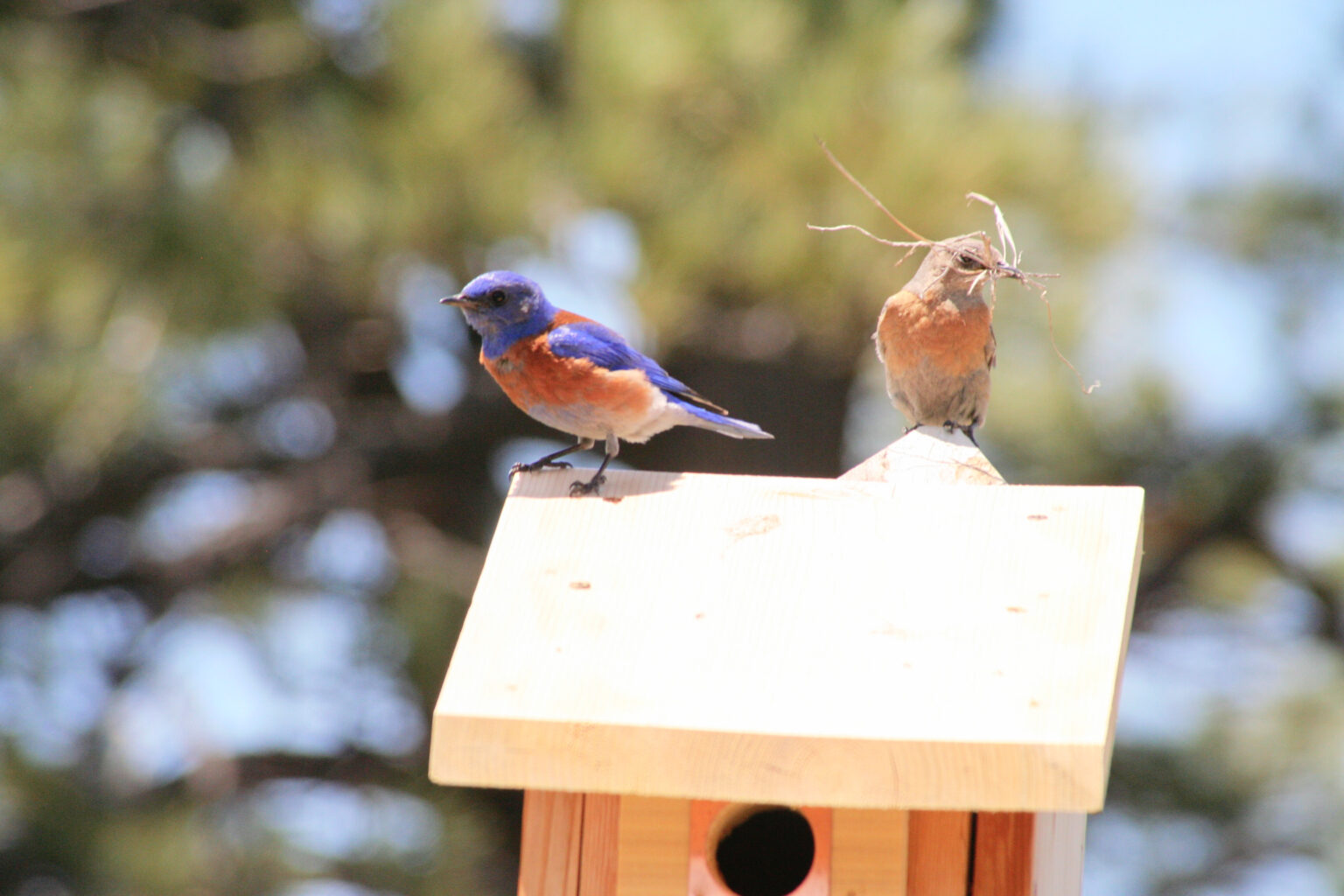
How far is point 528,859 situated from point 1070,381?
397cm

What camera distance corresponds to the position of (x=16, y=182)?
5281 millimetres

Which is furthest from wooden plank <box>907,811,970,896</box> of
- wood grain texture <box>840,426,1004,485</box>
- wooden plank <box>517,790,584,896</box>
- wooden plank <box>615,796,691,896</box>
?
wood grain texture <box>840,426,1004,485</box>

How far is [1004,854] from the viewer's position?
7.14 feet

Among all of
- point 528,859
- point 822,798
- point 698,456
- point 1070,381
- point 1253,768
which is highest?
point 822,798

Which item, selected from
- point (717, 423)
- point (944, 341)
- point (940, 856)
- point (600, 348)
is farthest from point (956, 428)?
point (940, 856)

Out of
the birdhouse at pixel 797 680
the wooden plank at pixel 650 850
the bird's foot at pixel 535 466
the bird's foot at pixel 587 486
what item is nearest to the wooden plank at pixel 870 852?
the birdhouse at pixel 797 680

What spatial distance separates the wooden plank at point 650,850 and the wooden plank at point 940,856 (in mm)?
317

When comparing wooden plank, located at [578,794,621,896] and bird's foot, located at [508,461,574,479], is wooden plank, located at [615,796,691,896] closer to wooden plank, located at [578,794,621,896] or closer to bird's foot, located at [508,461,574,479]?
wooden plank, located at [578,794,621,896]

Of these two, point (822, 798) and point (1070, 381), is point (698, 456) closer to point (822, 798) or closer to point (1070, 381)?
point (1070, 381)

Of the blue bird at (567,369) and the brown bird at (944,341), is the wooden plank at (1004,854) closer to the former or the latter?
the blue bird at (567,369)

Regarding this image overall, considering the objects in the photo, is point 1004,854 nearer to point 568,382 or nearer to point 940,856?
point 940,856

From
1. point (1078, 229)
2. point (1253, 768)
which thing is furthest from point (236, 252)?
point (1253, 768)

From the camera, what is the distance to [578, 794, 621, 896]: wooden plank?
2236 mm

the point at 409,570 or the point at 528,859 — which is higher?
the point at 528,859
